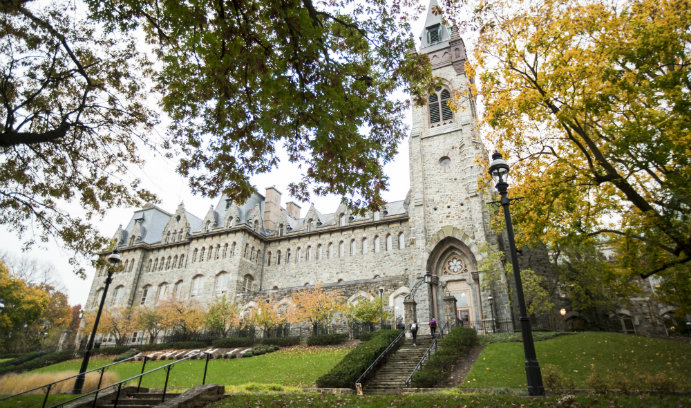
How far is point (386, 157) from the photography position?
31.1 ft

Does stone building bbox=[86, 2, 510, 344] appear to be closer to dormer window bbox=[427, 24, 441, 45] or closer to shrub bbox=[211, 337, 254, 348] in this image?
dormer window bbox=[427, 24, 441, 45]

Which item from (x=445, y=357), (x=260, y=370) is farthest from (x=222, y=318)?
(x=445, y=357)

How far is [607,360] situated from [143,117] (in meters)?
16.6

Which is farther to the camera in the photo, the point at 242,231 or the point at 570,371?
the point at 242,231

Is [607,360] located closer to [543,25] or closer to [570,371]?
[570,371]

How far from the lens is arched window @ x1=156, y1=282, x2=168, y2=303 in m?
37.4

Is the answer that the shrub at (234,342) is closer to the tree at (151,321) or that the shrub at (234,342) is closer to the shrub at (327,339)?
the shrub at (327,339)

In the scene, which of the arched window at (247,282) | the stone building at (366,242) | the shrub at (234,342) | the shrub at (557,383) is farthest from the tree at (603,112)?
the arched window at (247,282)

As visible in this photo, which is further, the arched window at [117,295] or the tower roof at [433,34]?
the arched window at [117,295]

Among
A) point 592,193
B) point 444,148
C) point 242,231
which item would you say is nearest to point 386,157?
Result: point 592,193

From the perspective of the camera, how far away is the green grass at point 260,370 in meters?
15.8

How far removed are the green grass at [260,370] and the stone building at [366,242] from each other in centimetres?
562

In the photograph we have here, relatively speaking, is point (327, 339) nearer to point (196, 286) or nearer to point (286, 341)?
point (286, 341)

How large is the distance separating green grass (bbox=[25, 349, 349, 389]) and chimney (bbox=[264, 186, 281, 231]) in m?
18.7
